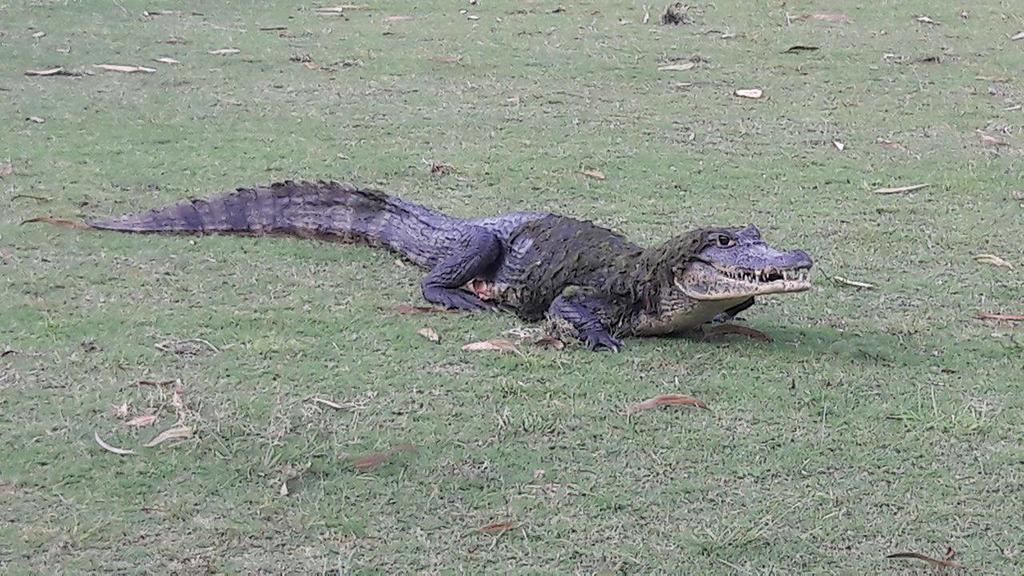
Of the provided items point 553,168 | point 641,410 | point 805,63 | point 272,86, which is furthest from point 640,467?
point 805,63

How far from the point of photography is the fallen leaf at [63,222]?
492cm

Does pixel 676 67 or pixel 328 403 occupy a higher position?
pixel 328 403

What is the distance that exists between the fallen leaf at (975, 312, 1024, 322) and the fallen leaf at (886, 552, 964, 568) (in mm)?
1580

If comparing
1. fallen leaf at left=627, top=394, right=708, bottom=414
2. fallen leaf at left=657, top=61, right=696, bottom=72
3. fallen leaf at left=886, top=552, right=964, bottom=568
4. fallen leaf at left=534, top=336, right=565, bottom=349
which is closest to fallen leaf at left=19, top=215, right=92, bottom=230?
fallen leaf at left=534, top=336, right=565, bottom=349

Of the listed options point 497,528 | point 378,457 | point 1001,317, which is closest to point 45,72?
point 378,457

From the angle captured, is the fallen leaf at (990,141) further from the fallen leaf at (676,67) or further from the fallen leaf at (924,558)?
the fallen leaf at (924,558)

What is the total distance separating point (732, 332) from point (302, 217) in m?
1.72

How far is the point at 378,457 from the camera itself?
321cm

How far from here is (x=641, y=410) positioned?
3521mm

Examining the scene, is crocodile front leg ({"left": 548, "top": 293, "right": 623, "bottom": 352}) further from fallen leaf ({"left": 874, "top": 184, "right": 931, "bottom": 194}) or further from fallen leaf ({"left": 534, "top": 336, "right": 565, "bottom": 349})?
fallen leaf ({"left": 874, "top": 184, "right": 931, "bottom": 194})

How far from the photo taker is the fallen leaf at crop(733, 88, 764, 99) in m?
7.27

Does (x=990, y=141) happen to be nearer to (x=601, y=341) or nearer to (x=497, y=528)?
(x=601, y=341)

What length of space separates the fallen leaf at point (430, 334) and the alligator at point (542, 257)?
0.29m

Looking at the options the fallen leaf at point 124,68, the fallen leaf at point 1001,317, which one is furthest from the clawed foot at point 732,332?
the fallen leaf at point 124,68
